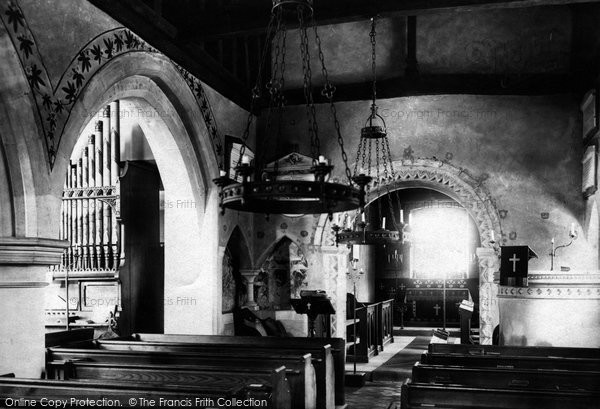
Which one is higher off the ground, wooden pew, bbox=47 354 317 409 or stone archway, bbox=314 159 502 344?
stone archway, bbox=314 159 502 344

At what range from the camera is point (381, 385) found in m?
7.59

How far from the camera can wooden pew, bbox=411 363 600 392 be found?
4.09m

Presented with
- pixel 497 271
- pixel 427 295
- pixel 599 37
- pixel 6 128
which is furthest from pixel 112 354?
pixel 427 295

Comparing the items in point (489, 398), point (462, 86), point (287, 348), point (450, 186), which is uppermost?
point (462, 86)

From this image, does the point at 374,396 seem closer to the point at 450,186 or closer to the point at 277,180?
the point at 277,180

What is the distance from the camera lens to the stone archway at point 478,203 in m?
8.38

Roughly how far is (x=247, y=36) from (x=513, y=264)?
4.17 m

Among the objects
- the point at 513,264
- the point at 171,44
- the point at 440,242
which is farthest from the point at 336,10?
the point at 440,242

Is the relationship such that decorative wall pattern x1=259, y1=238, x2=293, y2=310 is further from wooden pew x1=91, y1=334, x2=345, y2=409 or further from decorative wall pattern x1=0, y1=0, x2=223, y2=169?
decorative wall pattern x1=0, y1=0, x2=223, y2=169

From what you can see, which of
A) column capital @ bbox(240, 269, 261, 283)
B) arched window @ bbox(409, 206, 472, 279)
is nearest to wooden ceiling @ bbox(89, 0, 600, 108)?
column capital @ bbox(240, 269, 261, 283)

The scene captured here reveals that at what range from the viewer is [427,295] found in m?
15.1

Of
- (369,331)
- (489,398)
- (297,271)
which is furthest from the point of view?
(369,331)

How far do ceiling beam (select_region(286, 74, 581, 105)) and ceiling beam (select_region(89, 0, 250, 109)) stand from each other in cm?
147

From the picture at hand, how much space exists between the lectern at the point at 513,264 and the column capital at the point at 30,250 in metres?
4.60
